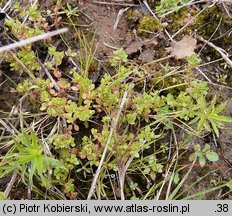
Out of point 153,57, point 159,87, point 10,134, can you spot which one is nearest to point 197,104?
point 159,87

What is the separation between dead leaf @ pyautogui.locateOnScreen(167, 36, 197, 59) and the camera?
2.50 meters

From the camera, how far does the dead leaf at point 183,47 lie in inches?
98.4

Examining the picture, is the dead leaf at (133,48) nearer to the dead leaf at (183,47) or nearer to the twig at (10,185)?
the dead leaf at (183,47)

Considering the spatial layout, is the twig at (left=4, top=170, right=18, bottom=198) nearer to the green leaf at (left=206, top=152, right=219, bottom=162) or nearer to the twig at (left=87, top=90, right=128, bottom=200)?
the twig at (left=87, top=90, right=128, bottom=200)

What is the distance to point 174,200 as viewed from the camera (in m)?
2.14

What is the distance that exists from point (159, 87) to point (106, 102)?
1.05ft

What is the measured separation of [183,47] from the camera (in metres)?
2.52

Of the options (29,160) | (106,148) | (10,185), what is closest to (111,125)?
(106,148)

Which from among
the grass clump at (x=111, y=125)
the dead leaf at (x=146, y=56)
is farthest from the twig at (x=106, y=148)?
the dead leaf at (x=146, y=56)

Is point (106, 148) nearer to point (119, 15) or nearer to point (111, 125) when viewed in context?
point (111, 125)

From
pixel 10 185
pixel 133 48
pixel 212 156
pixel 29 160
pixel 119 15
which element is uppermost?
pixel 119 15

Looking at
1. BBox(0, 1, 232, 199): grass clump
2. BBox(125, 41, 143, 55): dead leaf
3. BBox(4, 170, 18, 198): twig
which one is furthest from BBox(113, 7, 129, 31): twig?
BBox(4, 170, 18, 198): twig

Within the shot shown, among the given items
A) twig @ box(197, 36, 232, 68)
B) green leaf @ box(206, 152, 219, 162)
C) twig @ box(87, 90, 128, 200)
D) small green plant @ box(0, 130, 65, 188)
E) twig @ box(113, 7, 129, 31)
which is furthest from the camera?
twig @ box(113, 7, 129, 31)

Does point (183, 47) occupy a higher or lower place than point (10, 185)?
higher
